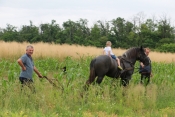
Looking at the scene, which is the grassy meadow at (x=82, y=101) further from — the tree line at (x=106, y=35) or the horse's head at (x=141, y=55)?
the tree line at (x=106, y=35)

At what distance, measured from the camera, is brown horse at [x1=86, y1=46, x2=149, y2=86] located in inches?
351

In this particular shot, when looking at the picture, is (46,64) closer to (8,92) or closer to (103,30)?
(8,92)

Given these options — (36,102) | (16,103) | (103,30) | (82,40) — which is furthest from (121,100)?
(103,30)

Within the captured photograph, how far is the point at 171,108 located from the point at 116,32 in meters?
47.0

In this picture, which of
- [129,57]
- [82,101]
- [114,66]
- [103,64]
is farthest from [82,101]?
[129,57]

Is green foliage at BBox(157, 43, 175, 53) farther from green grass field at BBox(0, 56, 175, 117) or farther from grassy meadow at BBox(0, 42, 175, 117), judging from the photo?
green grass field at BBox(0, 56, 175, 117)

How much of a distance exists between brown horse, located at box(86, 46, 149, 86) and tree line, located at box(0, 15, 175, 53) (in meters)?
34.5

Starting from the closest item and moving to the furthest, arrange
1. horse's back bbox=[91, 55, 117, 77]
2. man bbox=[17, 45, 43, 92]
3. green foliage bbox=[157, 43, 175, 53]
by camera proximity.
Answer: man bbox=[17, 45, 43, 92] < horse's back bbox=[91, 55, 117, 77] < green foliage bbox=[157, 43, 175, 53]

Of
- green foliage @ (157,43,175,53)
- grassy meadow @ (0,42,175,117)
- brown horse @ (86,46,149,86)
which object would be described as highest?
brown horse @ (86,46,149,86)

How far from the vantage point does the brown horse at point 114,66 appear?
8906mm

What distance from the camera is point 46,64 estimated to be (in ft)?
49.0

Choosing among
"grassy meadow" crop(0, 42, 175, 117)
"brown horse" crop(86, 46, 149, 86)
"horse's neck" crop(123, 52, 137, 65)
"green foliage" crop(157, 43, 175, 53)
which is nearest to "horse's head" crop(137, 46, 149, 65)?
"brown horse" crop(86, 46, 149, 86)

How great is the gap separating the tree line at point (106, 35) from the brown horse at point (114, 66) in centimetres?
3451

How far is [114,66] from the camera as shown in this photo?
914 centimetres
